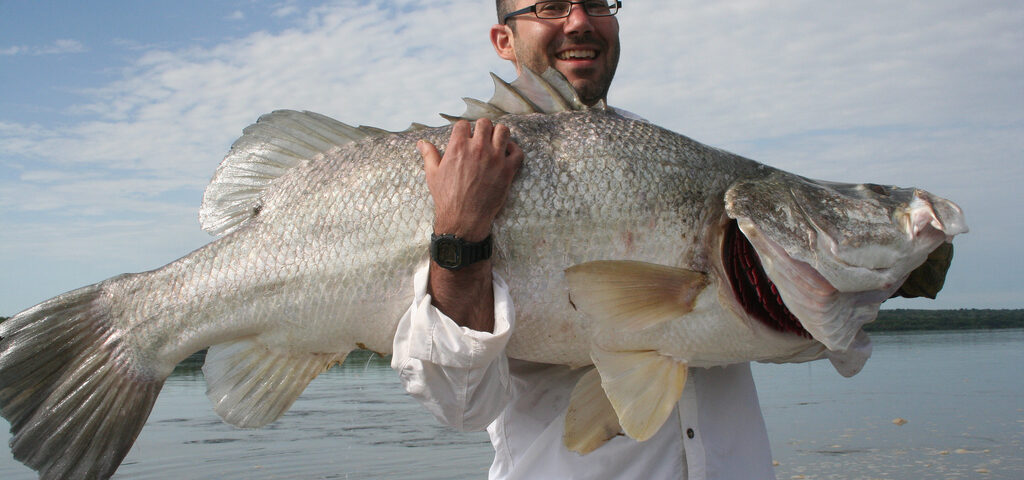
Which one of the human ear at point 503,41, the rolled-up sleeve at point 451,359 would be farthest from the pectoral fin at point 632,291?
the human ear at point 503,41

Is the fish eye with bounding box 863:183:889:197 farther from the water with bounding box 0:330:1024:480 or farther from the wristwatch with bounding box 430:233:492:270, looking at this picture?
the water with bounding box 0:330:1024:480

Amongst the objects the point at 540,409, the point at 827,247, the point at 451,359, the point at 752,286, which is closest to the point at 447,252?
the point at 451,359

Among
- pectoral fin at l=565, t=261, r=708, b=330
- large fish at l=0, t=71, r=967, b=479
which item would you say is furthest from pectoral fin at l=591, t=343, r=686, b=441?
pectoral fin at l=565, t=261, r=708, b=330

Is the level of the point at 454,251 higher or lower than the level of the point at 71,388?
higher

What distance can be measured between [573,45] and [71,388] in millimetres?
2451

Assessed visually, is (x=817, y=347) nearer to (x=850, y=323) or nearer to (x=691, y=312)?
(x=850, y=323)

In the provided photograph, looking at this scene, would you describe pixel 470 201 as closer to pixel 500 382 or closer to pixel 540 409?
pixel 500 382

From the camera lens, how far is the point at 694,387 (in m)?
2.50

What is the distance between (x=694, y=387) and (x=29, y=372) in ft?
7.11

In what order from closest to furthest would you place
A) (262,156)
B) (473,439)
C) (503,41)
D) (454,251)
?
(454,251) → (262,156) → (503,41) → (473,439)

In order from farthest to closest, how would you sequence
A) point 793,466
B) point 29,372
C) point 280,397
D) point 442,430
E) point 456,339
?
point 442,430
point 793,466
point 280,397
point 29,372
point 456,339

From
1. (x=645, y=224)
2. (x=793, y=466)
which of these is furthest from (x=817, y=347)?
(x=793, y=466)

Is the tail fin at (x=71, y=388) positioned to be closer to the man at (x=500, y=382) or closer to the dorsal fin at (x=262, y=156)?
the dorsal fin at (x=262, y=156)

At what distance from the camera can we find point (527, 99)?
259 cm
